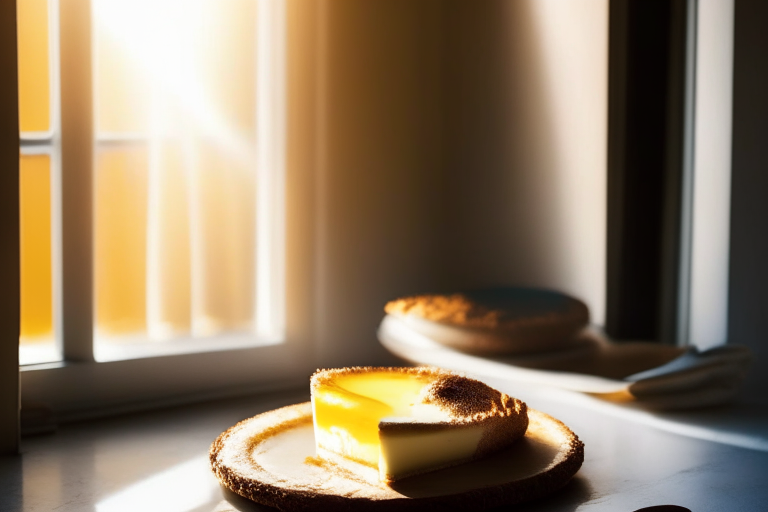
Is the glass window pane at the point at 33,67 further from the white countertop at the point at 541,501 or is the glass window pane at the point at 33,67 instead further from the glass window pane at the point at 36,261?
the white countertop at the point at 541,501

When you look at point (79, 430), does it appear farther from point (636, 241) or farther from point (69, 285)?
point (636, 241)

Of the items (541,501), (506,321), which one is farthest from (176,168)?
(541,501)

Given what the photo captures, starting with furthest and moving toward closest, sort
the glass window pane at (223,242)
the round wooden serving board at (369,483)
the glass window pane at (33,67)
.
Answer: the glass window pane at (223,242)
the glass window pane at (33,67)
the round wooden serving board at (369,483)

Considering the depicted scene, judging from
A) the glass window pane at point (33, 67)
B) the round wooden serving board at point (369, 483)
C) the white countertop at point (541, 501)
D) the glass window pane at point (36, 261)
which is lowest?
the white countertop at point (541, 501)

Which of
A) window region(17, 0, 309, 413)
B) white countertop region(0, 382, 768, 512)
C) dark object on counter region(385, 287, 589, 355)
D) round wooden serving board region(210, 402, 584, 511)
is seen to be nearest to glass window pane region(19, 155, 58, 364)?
window region(17, 0, 309, 413)

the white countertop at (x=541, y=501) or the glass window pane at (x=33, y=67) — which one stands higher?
the glass window pane at (x=33, y=67)

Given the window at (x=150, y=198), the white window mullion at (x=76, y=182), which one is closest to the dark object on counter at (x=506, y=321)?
the window at (x=150, y=198)

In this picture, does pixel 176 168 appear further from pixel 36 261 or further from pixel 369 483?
pixel 369 483
